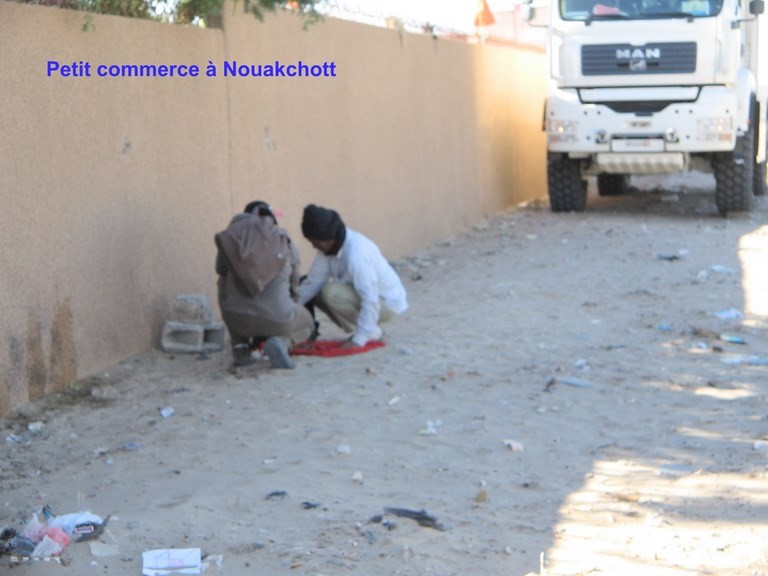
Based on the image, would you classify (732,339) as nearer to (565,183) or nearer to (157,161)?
(157,161)

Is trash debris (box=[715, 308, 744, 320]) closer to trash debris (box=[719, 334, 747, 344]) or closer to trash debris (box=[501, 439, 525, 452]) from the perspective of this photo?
trash debris (box=[719, 334, 747, 344])

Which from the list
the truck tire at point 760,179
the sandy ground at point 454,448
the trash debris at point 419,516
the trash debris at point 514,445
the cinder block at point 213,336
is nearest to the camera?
the sandy ground at point 454,448

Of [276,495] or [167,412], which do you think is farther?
[167,412]

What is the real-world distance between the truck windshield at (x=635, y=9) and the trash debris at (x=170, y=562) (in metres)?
9.66

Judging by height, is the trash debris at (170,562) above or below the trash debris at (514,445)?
above

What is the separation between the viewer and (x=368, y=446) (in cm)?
553

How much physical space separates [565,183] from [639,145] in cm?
122

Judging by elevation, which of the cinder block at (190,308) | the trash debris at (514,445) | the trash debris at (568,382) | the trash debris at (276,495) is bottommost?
the trash debris at (514,445)

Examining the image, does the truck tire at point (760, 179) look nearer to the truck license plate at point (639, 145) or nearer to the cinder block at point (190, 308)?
the truck license plate at point (639, 145)

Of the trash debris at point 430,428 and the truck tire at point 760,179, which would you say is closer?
the trash debris at point 430,428

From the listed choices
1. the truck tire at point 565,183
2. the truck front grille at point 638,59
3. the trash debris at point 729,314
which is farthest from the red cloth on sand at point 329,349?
the truck tire at point 565,183

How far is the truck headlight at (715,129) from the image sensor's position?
12.3 meters

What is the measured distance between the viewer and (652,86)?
12.5 metres

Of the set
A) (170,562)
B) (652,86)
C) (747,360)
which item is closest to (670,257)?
(652,86)
